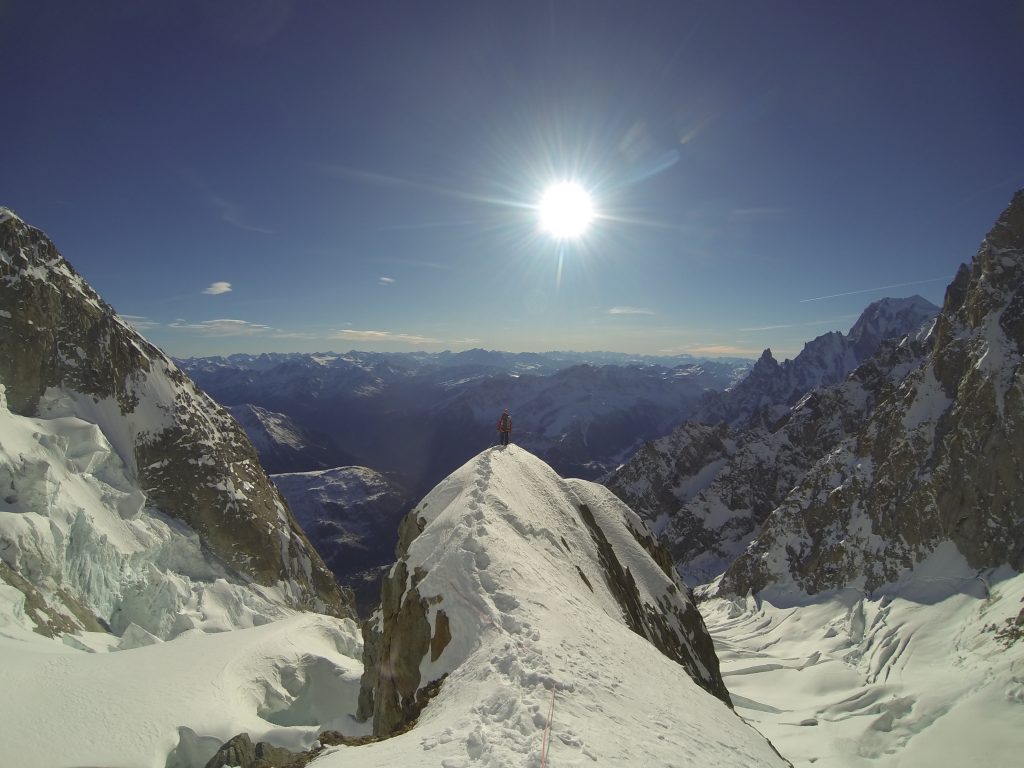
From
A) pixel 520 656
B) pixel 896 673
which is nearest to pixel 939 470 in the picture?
pixel 896 673

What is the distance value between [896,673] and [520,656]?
111985mm

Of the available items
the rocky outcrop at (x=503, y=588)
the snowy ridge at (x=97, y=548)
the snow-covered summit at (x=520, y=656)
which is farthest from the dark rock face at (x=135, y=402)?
the snow-covered summit at (x=520, y=656)

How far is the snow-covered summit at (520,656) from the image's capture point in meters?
9.86

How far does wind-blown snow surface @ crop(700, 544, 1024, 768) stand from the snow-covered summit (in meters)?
66.1

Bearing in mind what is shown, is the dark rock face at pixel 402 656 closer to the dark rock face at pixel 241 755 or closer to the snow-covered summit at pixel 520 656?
the snow-covered summit at pixel 520 656

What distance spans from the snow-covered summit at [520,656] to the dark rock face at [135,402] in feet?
207

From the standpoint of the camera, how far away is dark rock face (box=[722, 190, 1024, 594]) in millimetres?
91188

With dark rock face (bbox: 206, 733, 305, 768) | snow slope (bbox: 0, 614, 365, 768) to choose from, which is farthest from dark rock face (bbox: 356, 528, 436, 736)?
snow slope (bbox: 0, 614, 365, 768)

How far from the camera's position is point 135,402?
78.6m

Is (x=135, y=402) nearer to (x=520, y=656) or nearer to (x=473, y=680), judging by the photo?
(x=473, y=680)

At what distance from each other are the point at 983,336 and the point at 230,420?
522 feet

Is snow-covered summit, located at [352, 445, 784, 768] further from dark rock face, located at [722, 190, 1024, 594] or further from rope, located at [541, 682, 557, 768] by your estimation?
dark rock face, located at [722, 190, 1024, 594]

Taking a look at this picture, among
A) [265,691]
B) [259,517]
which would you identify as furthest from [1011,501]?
[259,517]

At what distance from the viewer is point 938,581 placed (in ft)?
322
